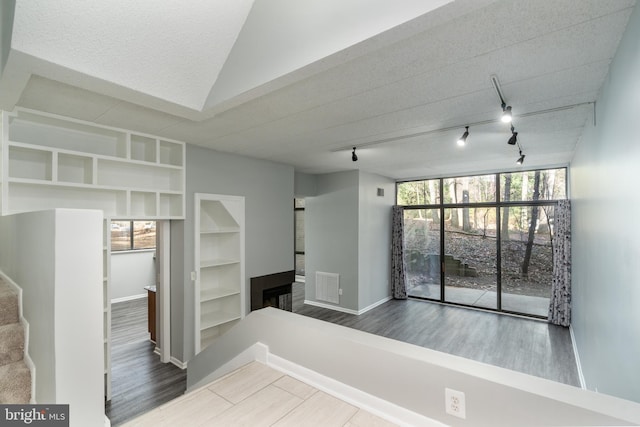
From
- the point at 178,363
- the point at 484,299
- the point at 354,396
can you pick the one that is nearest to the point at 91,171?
the point at 178,363

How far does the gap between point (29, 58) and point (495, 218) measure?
6.56 metres

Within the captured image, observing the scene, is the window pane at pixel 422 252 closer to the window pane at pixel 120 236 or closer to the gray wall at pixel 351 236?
the gray wall at pixel 351 236

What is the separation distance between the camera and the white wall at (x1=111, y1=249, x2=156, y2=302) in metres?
6.09

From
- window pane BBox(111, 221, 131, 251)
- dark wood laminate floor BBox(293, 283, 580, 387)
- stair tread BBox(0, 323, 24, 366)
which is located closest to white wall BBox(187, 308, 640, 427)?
stair tread BBox(0, 323, 24, 366)

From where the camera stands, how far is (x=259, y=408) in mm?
1622

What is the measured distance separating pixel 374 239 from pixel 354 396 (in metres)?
4.57

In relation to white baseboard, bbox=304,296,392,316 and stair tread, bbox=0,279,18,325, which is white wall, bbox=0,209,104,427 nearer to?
stair tread, bbox=0,279,18,325

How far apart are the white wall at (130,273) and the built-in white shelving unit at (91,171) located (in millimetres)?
3597

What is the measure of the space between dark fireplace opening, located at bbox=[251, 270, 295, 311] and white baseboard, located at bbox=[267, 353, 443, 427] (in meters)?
2.32

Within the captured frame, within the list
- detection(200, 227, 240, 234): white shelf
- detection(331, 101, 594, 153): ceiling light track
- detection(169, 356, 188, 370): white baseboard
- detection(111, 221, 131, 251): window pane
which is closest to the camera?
detection(331, 101, 594, 153): ceiling light track

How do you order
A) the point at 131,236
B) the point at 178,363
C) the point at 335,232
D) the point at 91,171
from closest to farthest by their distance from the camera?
the point at 91,171, the point at 178,363, the point at 335,232, the point at 131,236

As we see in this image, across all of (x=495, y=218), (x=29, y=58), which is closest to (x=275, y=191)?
(x=29, y=58)

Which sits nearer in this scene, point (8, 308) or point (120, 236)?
point (8, 308)

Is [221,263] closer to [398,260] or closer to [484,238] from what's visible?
[398,260]
